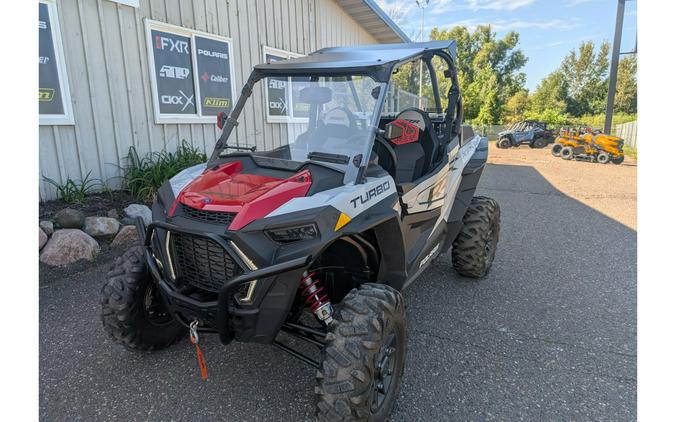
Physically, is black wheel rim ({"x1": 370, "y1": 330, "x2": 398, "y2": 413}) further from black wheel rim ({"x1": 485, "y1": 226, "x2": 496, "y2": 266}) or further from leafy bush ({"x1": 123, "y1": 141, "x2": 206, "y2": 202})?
leafy bush ({"x1": 123, "y1": 141, "x2": 206, "y2": 202})

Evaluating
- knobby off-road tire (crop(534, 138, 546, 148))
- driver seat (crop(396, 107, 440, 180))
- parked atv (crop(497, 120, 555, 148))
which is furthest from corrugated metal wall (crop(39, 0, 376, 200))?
knobby off-road tire (crop(534, 138, 546, 148))

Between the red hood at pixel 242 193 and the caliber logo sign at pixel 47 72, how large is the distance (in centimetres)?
352

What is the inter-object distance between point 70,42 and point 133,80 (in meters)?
0.89

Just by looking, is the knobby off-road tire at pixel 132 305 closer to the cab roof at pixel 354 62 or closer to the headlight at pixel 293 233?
the headlight at pixel 293 233

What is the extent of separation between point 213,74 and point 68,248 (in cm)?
388

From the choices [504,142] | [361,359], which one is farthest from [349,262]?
[504,142]

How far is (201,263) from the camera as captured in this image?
7.22ft

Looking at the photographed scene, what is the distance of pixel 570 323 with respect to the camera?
3.37 meters

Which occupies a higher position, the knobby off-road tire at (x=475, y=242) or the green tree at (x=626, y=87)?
the green tree at (x=626, y=87)

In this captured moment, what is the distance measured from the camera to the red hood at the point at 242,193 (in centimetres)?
206

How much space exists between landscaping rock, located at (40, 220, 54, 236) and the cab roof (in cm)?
297

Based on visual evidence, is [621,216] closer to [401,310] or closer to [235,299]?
[401,310]

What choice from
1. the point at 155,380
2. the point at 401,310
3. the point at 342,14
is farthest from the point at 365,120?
the point at 342,14

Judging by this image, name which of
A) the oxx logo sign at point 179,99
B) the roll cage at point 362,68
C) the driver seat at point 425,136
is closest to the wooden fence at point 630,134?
the roll cage at point 362,68
